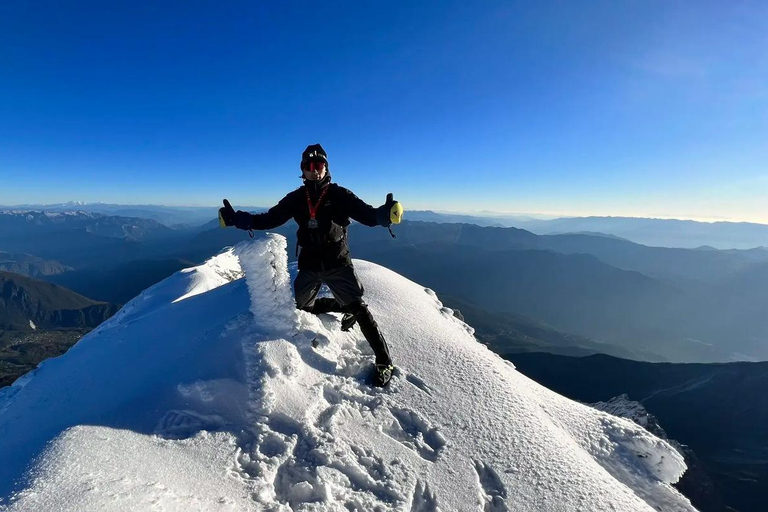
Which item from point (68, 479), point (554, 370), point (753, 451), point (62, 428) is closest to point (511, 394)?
point (68, 479)

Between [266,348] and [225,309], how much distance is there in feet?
8.79

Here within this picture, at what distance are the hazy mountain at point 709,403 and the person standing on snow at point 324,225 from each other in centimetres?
5217

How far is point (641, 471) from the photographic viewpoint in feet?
22.0

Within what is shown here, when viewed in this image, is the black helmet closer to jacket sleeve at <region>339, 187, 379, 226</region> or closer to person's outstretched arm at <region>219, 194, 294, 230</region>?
jacket sleeve at <region>339, 187, 379, 226</region>

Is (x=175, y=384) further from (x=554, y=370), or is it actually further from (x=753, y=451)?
(x=554, y=370)

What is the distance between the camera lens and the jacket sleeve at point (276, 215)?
6.54m

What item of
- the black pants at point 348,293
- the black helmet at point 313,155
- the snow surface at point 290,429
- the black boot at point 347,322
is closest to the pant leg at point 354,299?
the black pants at point 348,293

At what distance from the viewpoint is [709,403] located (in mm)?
60312

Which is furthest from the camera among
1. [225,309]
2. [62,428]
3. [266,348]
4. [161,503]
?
[225,309]

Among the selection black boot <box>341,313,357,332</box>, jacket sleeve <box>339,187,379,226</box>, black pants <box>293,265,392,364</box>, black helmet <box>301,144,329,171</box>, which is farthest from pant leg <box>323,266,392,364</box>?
black helmet <box>301,144,329,171</box>

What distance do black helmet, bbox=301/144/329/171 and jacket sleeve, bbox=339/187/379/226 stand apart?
0.65m

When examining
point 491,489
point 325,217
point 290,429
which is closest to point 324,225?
point 325,217

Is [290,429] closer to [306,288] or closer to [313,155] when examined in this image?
[306,288]

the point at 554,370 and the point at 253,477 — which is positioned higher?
the point at 253,477
